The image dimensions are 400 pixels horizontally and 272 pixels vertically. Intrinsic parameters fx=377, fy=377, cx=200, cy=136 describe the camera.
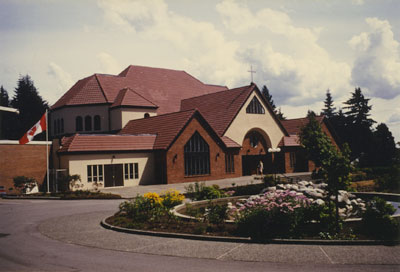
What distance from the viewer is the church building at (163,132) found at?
34938mm

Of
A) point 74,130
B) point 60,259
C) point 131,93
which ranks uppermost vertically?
point 131,93

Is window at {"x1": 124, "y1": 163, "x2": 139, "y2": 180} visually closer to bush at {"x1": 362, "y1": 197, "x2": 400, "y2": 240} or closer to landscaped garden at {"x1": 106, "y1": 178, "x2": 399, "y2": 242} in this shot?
landscaped garden at {"x1": 106, "y1": 178, "x2": 399, "y2": 242}

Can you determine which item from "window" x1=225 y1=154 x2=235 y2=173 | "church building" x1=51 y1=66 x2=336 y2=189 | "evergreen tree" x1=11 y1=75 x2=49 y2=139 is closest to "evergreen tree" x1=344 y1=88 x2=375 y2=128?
"church building" x1=51 y1=66 x2=336 y2=189

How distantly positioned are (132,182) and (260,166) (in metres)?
A: 16.2

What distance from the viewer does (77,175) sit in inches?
1267

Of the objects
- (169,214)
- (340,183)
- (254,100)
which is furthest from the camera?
(254,100)

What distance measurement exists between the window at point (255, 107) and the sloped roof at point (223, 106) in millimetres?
1314

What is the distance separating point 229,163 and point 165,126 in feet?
28.3

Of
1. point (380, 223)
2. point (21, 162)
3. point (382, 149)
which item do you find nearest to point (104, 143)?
point (21, 162)

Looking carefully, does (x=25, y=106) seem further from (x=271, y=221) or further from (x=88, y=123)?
(x=271, y=221)

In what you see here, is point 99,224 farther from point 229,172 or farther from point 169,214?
point 229,172

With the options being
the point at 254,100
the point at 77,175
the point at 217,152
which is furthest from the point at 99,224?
the point at 254,100

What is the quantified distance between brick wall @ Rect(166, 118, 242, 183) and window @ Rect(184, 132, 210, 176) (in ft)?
→ 1.34

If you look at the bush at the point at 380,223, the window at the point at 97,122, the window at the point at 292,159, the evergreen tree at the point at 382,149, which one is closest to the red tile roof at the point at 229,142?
the window at the point at 292,159
